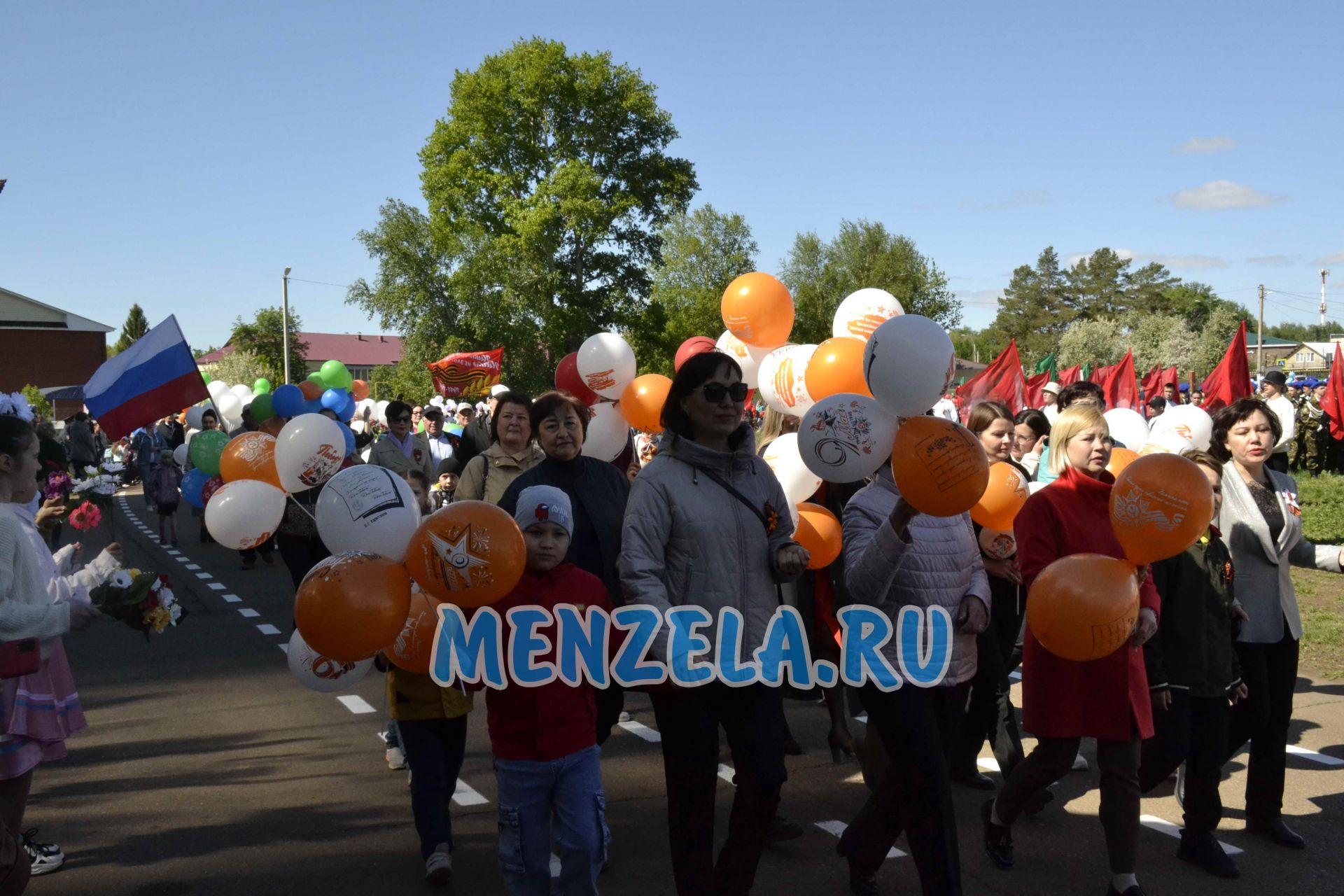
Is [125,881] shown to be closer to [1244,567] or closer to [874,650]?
[874,650]

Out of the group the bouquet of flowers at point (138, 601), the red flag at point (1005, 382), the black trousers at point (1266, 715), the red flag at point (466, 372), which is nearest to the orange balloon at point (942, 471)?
the black trousers at point (1266, 715)

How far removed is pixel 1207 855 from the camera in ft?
14.2

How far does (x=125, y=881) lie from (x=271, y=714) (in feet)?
8.58

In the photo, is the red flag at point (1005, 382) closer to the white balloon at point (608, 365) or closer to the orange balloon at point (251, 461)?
the white balloon at point (608, 365)

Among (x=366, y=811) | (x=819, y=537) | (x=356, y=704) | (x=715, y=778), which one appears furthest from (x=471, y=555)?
(x=356, y=704)

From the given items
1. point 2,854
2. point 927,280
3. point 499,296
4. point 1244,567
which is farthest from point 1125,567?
point 927,280

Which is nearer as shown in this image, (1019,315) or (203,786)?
(203,786)

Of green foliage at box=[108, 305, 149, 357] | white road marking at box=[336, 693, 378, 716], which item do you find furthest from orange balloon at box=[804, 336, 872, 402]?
green foliage at box=[108, 305, 149, 357]

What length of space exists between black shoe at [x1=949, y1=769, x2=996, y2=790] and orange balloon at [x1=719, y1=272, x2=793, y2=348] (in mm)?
2474

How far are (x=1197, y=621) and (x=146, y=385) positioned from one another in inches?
227

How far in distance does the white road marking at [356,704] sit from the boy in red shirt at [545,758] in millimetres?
3790

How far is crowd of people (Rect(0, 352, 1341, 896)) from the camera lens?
3447mm

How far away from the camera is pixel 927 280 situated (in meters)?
64.9

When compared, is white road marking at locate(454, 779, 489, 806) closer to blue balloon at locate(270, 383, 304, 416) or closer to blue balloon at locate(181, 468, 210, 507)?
blue balloon at locate(181, 468, 210, 507)
